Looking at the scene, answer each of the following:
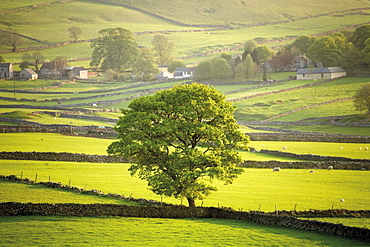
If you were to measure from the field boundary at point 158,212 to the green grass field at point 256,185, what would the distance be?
97.8 inches

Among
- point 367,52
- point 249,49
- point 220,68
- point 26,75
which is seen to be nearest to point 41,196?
point 367,52

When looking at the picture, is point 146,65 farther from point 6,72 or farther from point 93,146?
point 93,146

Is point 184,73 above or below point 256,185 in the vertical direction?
above

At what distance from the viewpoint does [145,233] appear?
1250 inches

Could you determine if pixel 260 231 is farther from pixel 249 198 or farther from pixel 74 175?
pixel 74 175

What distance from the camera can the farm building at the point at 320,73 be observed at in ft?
418

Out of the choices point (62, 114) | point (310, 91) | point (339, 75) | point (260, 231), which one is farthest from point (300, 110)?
point (260, 231)

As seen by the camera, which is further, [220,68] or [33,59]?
[33,59]

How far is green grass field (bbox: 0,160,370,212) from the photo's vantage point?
3894cm

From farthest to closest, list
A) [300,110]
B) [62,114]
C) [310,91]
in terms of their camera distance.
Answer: [310,91]
[300,110]
[62,114]

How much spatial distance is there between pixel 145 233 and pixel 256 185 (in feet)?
52.3

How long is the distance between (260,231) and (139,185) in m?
14.4

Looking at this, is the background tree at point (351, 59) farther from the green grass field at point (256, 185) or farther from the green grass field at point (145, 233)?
the green grass field at point (145, 233)

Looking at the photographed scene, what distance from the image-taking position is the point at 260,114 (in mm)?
101500
